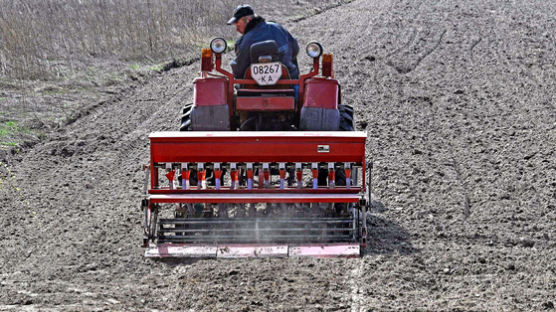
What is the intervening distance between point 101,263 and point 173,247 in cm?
52

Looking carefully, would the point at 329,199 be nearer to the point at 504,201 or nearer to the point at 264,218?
the point at 264,218

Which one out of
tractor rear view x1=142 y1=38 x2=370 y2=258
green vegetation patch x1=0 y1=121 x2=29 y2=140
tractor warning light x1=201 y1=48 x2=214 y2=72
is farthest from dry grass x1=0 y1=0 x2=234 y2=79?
tractor rear view x1=142 y1=38 x2=370 y2=258

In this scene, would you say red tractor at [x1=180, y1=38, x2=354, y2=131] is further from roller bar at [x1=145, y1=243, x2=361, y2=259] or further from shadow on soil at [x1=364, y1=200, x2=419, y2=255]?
roller bar at [x1=145, y1=243, x2=361, y2=259]

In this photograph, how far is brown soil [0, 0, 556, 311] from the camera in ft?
17.9

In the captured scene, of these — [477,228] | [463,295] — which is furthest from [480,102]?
[463,295]

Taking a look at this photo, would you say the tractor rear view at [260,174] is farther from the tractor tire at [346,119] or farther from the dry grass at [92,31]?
the dry grass at [92,31]

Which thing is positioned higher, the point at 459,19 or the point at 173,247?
the point at 459,19

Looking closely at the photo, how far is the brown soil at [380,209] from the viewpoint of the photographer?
5469 mm

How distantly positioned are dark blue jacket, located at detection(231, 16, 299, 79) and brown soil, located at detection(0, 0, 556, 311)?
1450mm

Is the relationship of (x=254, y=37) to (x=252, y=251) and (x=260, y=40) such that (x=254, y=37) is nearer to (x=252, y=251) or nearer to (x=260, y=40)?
(x=260, y=40)

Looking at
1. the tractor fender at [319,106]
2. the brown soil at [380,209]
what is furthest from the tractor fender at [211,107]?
the brown soil at [380,209]

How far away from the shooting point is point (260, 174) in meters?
6.96

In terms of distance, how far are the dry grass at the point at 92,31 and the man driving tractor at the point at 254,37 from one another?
655cm

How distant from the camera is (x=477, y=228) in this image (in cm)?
687
